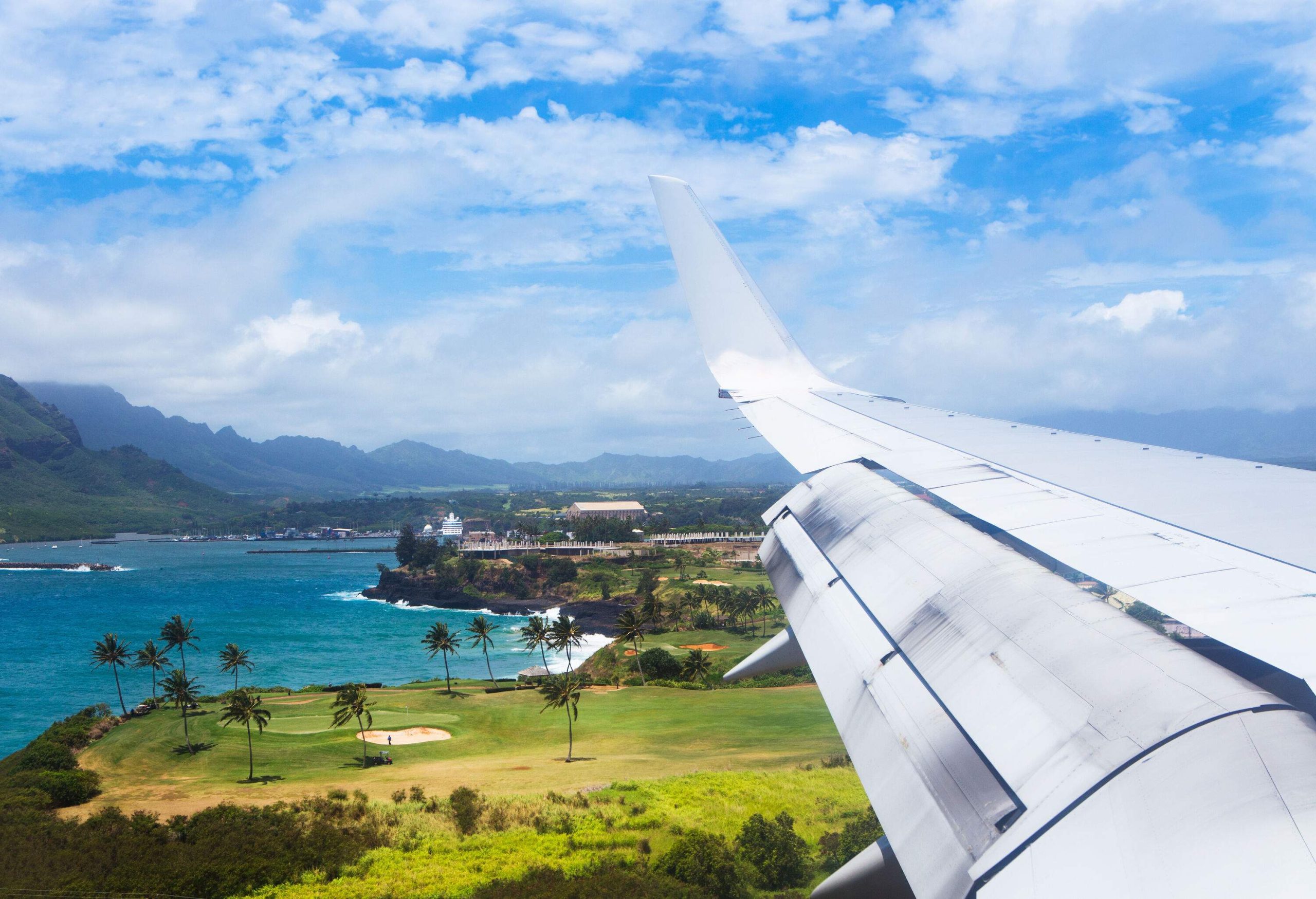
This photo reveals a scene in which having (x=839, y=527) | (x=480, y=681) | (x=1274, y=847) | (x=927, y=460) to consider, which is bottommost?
(x=480, y=681)

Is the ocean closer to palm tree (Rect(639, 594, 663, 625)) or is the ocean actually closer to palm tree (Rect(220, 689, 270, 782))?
palm tree (Rect(639, 594, 663, 625))

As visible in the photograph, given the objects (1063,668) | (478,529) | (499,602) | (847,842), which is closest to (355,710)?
(847,842)

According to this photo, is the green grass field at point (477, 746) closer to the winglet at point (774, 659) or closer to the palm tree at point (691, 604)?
the winglet at point (774, 659)

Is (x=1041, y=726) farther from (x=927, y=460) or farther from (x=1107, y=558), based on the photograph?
(x=927, y=460)

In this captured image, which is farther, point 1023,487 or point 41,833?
point 41,833

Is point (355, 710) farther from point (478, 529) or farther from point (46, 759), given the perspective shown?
point (478, 529)

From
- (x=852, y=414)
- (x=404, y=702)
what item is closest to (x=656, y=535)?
(x=404, y=702)
